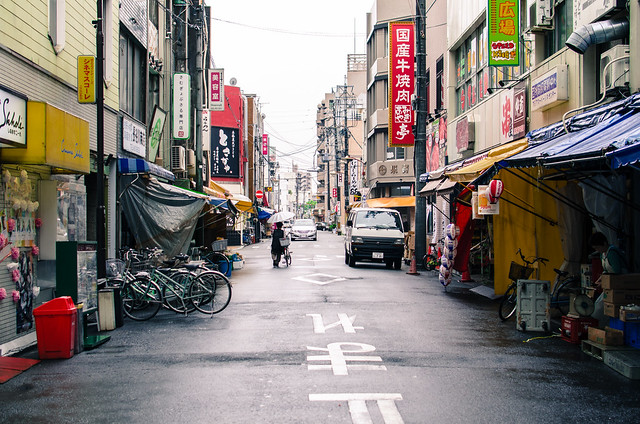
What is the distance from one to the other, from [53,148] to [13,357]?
2.96 meters

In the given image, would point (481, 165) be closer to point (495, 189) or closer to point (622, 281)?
point (495, 189)

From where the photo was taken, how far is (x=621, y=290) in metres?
8.84

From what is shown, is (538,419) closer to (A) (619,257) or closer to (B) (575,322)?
(B) (575,322)

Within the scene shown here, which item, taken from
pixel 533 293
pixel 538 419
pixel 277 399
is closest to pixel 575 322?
pixel 533 293

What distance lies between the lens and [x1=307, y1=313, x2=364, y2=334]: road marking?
1031cm

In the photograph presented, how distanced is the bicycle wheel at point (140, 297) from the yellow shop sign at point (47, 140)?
2.75 metres

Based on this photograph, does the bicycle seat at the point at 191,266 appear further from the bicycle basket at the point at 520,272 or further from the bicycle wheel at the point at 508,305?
the bicycle basket at the point at 520,272

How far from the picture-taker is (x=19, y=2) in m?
9.78

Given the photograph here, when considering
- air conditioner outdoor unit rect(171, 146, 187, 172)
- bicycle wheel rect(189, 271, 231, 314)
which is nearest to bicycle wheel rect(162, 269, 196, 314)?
bicycle wheel rect(189, 271, 231, 314)

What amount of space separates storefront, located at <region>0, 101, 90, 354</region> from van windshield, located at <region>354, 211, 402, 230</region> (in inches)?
555

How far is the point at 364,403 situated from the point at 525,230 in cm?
878

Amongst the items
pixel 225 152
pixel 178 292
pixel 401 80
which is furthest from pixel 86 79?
pixel 225 152

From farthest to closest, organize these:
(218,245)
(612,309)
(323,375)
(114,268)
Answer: (218,245) → (114,268) → (612,309) → (323,375)

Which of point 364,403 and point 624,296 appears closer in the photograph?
point 364,403
